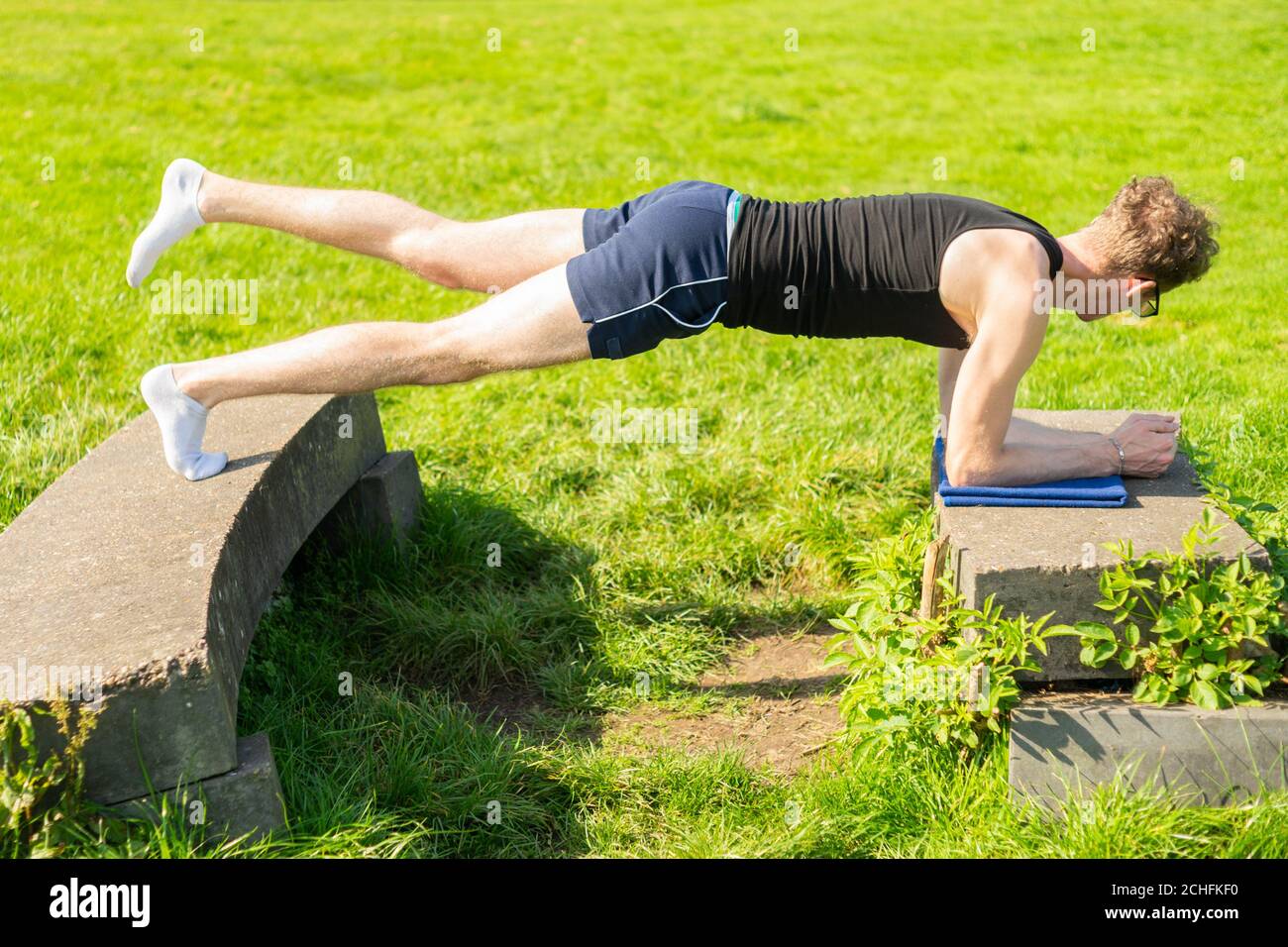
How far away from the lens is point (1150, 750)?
9.64 ft

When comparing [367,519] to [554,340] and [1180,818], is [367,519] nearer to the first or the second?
[554,340]

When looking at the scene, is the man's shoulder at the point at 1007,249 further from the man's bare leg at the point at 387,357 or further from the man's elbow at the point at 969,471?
the man's bare leg at the point at 387,357

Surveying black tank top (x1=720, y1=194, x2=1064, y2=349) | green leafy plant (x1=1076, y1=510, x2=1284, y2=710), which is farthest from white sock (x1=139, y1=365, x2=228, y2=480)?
green leafy plant (x1=1076, y1=510, x2=1284, y2=710)

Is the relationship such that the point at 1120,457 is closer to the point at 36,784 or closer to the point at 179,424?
the point at 179,424

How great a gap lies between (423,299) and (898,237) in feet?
11.8

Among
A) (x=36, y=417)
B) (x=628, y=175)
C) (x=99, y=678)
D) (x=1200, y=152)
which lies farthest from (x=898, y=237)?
(x=1200, y=152)

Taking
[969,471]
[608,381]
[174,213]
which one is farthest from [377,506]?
[969,471]

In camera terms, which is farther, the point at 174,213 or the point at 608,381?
the point at 608,381

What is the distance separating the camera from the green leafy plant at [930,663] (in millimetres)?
2932

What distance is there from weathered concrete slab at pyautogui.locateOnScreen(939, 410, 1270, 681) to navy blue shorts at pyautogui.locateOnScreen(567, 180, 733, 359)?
0.90 m

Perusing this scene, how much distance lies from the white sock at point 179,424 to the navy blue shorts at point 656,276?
1116mm

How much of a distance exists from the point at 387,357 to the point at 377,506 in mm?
1018

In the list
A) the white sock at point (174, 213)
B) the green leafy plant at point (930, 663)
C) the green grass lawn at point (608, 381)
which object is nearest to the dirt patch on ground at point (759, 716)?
the green grass lawn at point (608, 381)

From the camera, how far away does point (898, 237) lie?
3445 mm
